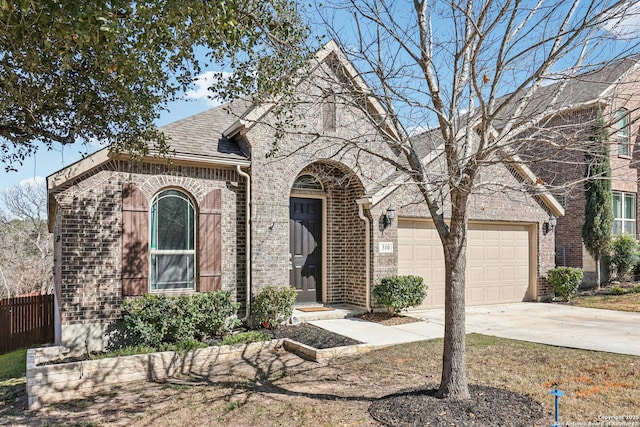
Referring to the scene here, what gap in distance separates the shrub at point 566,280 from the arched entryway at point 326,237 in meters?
6.28

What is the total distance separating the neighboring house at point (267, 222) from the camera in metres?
8.26

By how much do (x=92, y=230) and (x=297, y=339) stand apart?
13.8ft

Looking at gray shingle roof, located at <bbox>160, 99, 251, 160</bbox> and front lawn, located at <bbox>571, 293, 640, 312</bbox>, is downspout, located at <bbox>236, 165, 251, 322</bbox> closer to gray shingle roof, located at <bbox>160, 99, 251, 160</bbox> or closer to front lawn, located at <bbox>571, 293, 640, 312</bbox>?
gray shingle roof, located at <bbox>160, 99, 251, 160</bbox>

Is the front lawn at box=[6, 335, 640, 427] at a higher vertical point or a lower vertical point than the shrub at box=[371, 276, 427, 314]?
lower

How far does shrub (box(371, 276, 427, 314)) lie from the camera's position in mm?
10414

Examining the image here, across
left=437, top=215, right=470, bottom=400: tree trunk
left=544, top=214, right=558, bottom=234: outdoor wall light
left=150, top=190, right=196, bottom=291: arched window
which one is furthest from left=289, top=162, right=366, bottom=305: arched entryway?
left=544, top=214, right=558, bottom=234: outdoor wall light

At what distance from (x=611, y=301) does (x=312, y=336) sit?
9906 millimetres

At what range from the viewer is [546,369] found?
6.51 meters

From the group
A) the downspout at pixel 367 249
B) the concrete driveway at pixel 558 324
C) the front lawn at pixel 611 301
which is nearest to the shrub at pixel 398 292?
the downspout at pixel 367 249

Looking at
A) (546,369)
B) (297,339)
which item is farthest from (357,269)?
(546,369)

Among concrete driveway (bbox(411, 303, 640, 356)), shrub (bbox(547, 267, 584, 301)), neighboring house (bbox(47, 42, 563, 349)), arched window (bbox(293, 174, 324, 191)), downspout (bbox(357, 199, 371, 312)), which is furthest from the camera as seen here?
shrub (bbox(547, 267, 584, 301))

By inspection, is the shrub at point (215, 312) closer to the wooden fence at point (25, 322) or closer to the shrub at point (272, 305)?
the shrub at point (272, 305)

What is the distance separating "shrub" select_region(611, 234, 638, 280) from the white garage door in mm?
4723

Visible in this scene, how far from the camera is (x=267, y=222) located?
10039mm
